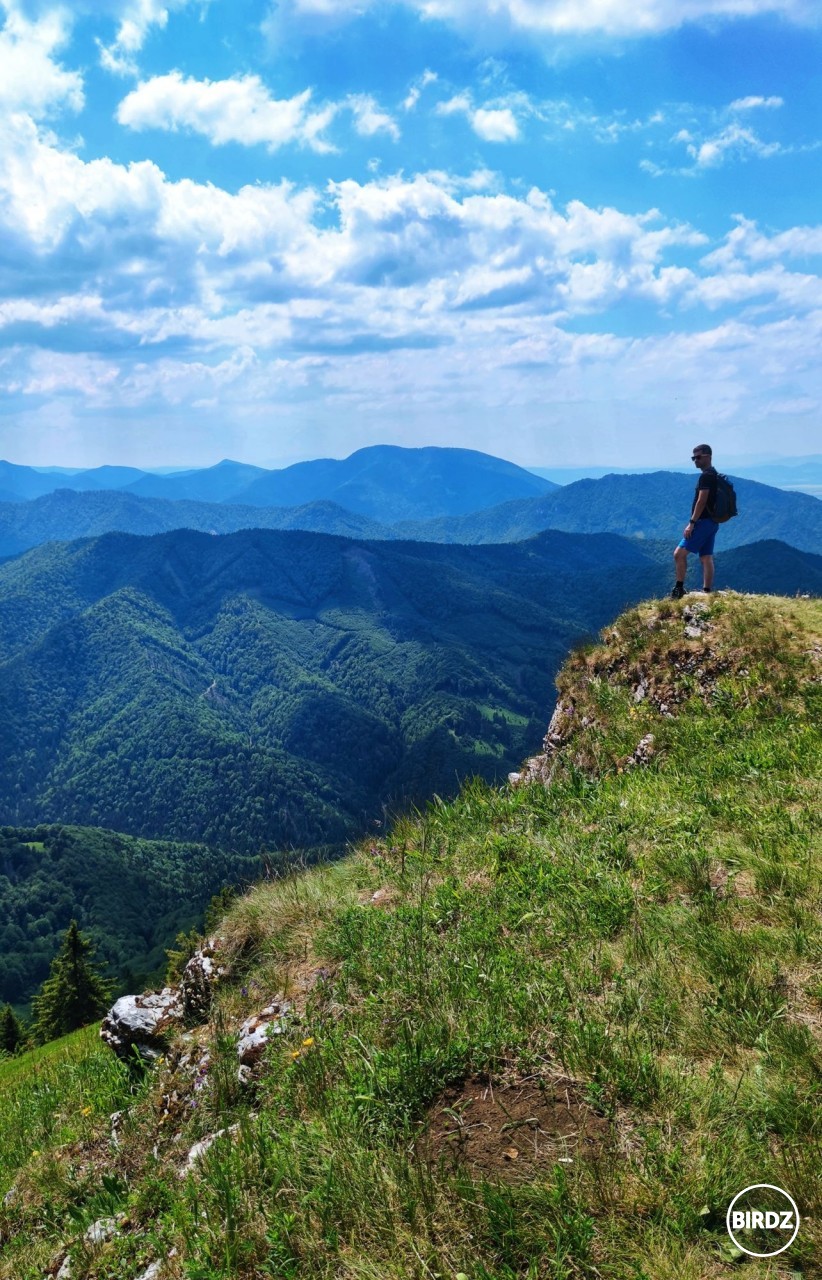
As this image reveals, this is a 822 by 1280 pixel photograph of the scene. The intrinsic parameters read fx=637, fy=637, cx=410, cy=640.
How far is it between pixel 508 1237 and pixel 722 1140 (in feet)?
3.65

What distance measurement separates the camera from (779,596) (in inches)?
535

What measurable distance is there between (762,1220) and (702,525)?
12.7 meters

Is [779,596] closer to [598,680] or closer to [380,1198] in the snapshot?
[598,680]

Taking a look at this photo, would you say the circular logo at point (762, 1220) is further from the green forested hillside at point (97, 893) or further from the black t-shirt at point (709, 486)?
the green forested hillside at point (97, 893)

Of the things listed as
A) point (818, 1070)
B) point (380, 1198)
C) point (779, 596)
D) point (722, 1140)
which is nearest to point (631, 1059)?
point (722, 1140)

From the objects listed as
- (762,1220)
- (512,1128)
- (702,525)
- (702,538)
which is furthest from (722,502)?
(762,1220)

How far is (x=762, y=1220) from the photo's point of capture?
2.68 m

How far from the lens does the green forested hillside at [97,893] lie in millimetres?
133875

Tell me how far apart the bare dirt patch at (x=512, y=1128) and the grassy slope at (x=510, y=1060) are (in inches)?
0.9

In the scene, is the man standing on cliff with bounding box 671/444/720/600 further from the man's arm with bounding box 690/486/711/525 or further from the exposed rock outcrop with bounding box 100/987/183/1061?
the exposed rock outcrop with bounding box 100/987/183/1061

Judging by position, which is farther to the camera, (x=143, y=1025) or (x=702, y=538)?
(x=702, y=538)

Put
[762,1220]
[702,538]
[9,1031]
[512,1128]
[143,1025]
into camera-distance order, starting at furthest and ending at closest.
Result: [9,1031], [702,538], [143,1025], [512,1128], [762,1220]

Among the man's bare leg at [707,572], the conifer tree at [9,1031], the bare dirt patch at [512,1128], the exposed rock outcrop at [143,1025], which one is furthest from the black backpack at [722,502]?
the conifer tree at [9,1031]

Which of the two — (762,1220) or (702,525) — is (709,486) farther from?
(762,1220)
